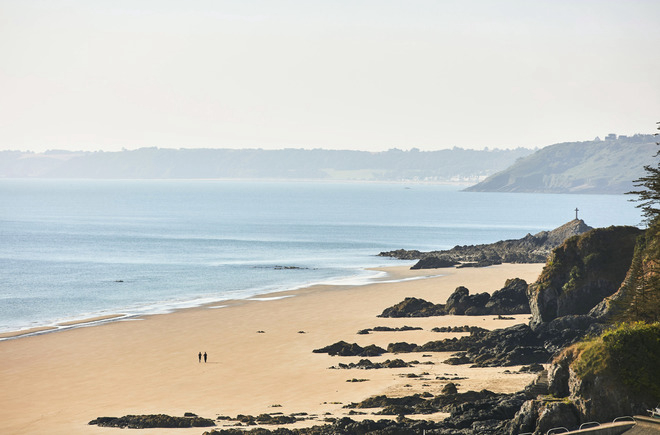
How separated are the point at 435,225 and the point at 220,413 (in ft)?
493

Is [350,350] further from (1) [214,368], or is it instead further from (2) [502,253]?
(2) [502,253]

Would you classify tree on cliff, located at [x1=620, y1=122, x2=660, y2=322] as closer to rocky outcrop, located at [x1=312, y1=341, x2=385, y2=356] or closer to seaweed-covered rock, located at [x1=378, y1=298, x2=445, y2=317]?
rocky outcrop, located at [x1=312, y1=341, x2=385, y2=356]

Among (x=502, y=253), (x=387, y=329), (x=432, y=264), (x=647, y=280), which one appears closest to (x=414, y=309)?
(x=387, y=329)

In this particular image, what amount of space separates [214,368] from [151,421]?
445 inches

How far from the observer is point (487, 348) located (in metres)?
40.8

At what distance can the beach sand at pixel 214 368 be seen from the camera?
33.6m

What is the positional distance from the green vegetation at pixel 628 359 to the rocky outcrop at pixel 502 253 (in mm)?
68151

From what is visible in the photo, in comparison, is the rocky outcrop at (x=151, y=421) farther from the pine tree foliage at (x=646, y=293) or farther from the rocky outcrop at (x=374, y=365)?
the pine tree foliage at (x=646, y=293)

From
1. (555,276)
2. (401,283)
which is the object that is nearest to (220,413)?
(555,276)

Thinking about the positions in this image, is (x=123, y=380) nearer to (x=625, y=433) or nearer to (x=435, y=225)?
(x=625, y=433)

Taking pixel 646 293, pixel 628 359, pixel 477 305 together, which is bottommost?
pixel 477 305

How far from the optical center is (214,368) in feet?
137

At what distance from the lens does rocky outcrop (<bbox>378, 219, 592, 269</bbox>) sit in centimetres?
9457

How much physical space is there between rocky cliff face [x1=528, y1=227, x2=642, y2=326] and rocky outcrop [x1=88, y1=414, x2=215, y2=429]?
71.6ft
